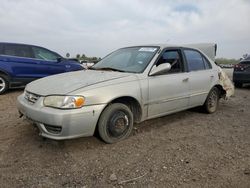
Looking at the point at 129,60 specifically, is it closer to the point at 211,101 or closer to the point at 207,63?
the point at 207,63

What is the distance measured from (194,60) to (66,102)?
3012 mm

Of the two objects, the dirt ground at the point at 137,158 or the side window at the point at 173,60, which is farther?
the side window at the point at 173,60

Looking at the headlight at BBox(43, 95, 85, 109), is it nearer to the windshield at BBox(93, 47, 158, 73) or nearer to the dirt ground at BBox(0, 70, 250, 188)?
the dirt ground at BBox(0, 70, 250, 188)

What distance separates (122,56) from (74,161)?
231 centimetres

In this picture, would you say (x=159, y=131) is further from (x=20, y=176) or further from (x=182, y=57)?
(x=20, y=176)

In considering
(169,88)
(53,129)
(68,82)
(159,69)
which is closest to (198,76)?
(169,88)

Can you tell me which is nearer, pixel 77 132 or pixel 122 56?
pixel 77 132

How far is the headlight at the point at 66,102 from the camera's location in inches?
129

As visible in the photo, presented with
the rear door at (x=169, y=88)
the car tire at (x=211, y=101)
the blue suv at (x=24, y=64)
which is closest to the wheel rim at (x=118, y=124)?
the rear door at (x=169, y=88)

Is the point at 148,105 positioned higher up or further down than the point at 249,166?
higher up

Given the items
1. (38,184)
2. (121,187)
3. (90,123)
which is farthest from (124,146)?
(38,184)

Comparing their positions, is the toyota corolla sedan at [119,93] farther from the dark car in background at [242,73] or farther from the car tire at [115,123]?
the dark car in background at [242,73]

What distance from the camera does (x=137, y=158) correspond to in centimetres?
336

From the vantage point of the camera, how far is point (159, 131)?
441 cm
